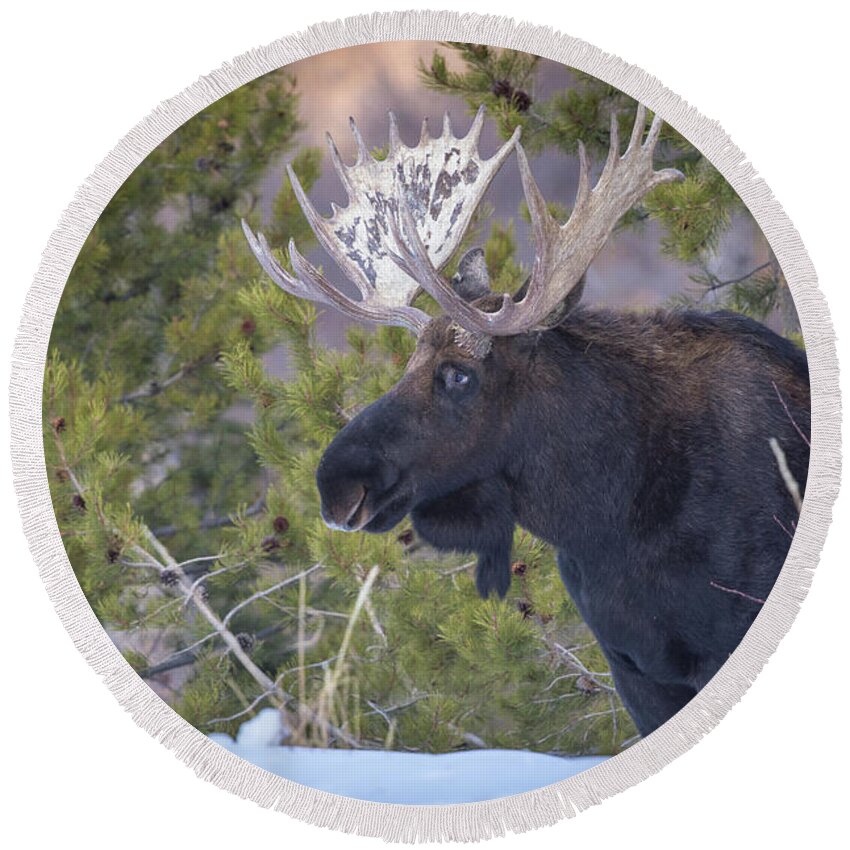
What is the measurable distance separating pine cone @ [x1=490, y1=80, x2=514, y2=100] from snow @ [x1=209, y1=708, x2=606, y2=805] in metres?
1.59

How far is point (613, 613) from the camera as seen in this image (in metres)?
3.09

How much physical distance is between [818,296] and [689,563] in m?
0.71

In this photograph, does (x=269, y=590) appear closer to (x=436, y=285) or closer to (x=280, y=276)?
(x=280, y=276)

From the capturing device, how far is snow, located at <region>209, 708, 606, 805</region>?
3166mm

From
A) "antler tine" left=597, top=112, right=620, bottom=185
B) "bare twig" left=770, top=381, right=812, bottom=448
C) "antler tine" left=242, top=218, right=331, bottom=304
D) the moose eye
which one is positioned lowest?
"bare twig" left=770, top=381, right=812, bottom=448

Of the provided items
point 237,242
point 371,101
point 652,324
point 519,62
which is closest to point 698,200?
point 652,324

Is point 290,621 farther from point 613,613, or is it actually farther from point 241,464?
point 613,613

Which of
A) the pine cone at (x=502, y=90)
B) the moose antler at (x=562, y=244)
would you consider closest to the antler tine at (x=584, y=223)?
the moose antler at (x=562, y=244)

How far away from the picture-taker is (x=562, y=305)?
3.04 m

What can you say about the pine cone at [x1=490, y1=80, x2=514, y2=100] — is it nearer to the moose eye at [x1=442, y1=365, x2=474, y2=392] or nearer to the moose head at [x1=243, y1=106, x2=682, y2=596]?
the moose head at [x1=243, y1=106, x2=682, y2=596]

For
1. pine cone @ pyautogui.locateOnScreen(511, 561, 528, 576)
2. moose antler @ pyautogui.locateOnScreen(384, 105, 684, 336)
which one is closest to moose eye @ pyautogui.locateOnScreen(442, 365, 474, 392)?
moose antler @ pyautogui.locateOnScreen(384, 105, 684, 336)

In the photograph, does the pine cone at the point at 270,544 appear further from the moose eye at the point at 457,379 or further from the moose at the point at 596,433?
the moose eye at the point at 457,379

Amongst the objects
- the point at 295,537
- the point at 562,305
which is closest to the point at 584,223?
the point at 562,305

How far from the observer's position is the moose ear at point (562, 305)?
303 centimetres
